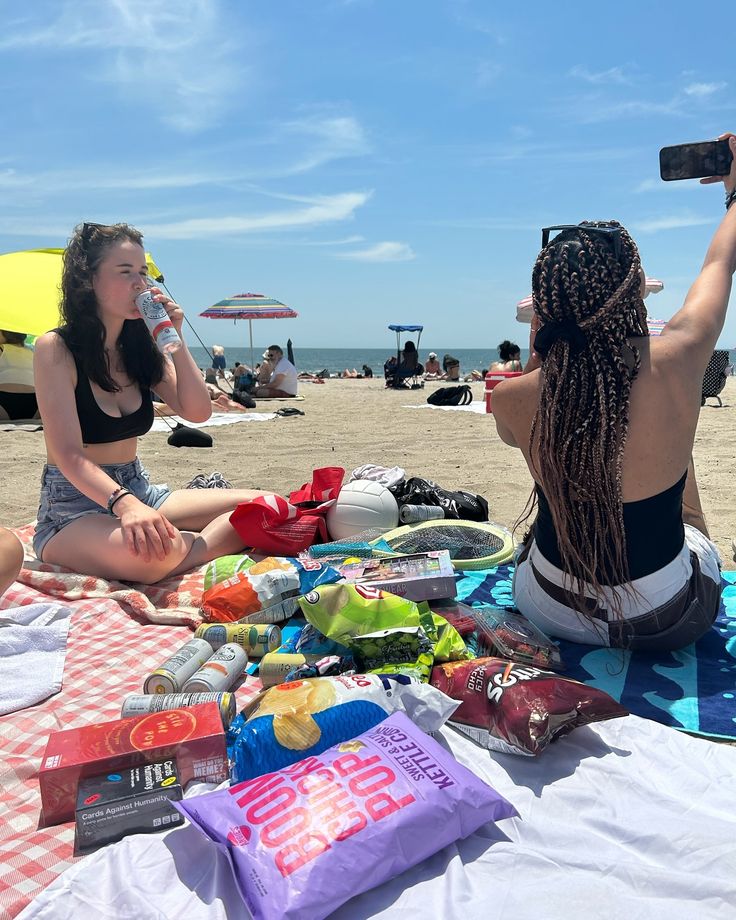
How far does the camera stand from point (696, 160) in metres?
2.86

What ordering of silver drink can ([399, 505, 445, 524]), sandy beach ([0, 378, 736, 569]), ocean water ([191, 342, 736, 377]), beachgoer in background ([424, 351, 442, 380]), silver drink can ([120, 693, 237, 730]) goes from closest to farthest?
silver drink can ([120, 693, 237, 730]) → silver drink can ([399, 505, 445, 524]) → sandy beach ([0, 378, 736, 569]) → beachgoer in background ([424, 351, 442, 380]) → ocean water ([191, 342, 736, 377])

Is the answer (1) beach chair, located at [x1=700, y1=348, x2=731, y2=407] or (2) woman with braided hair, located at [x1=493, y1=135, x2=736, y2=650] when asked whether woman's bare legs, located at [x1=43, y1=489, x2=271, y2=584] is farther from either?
(1) beach chair, located at [x1=700, y1=348, x2=731, y2=407]

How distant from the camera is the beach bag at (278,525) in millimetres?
3693

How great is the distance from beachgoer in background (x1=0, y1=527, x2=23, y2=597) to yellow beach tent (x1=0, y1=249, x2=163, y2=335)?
5.20 metres

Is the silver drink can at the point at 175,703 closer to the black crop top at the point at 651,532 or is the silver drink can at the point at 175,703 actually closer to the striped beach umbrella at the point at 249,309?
the black crop top at the point at 651,532

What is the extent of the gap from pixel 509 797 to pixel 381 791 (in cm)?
45

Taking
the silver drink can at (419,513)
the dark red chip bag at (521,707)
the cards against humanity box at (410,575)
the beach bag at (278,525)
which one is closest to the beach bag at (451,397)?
the silver drink can at (419,513)

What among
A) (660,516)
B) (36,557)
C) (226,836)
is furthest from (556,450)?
(36,557)

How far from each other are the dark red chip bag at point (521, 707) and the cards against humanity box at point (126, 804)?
2.66 feet

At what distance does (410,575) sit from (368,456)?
4.23m

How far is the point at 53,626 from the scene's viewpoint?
2.86 m

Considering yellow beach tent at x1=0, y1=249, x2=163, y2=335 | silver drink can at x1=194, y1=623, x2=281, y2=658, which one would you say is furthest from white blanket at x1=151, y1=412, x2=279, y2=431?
silver drink can at x1=194, y1=623, x2=281, y2=658

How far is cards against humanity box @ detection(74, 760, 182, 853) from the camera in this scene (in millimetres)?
1671

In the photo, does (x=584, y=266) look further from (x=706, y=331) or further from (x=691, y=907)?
(x=691, y=907)
